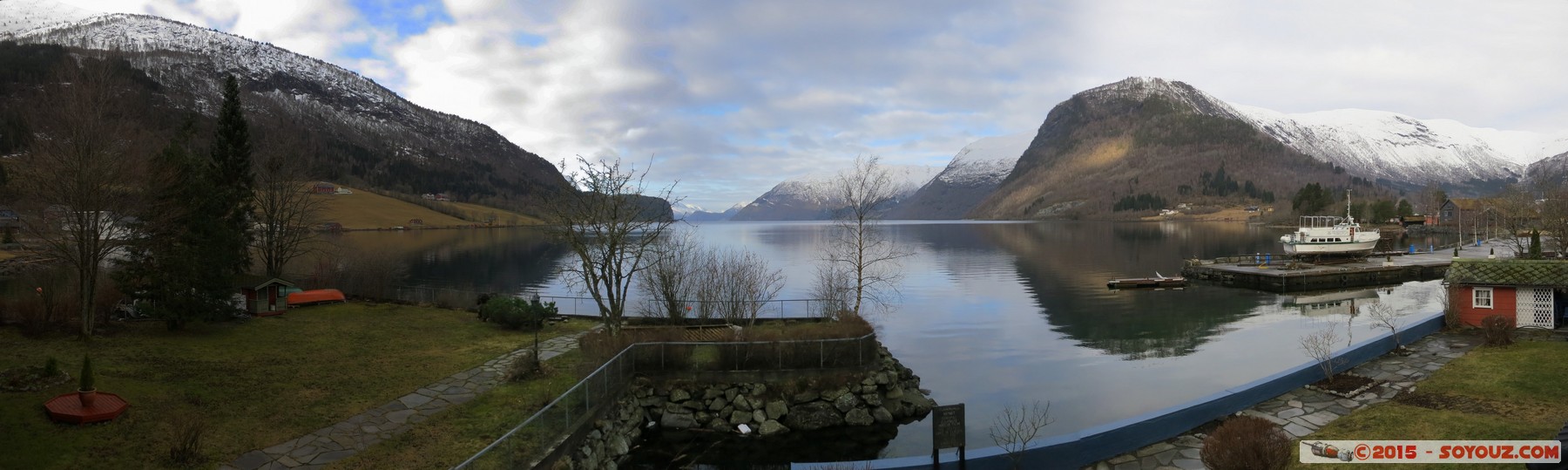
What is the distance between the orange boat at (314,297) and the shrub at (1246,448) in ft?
115

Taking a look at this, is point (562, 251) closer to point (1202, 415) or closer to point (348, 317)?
point (348, 317)

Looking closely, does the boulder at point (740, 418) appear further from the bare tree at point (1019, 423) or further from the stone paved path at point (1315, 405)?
the stone paved path at point (1315, 405)

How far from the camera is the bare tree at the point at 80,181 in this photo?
18.9 meters

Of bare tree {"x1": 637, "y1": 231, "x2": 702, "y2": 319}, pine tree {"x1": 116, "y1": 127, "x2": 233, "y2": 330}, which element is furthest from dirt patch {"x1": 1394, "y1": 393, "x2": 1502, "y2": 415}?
pine tree {"x1": 116, "y1": 127, "x2": 233, "y2": 330}

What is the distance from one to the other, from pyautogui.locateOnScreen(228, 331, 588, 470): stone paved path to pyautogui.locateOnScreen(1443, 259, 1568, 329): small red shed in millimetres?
33255

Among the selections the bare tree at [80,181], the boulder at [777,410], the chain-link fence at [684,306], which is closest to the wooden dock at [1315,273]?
the chain-link fence at [684,306]

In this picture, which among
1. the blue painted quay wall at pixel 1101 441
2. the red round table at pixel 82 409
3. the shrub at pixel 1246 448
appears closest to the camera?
the shrub at pixel 1246 448

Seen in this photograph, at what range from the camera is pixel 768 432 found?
19500 millimetres

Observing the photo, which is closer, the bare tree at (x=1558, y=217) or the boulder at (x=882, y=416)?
the boulder at (x=882, y=416)

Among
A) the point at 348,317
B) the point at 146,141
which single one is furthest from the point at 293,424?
the point at 146,141

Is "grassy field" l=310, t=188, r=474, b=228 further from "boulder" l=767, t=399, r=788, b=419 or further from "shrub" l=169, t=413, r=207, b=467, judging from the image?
"boulder" l=767, t=399, r=788, b=419

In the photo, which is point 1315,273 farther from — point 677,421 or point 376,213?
point 376,213

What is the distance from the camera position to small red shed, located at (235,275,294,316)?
26.3 meters

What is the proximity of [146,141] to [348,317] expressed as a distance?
9966mm
